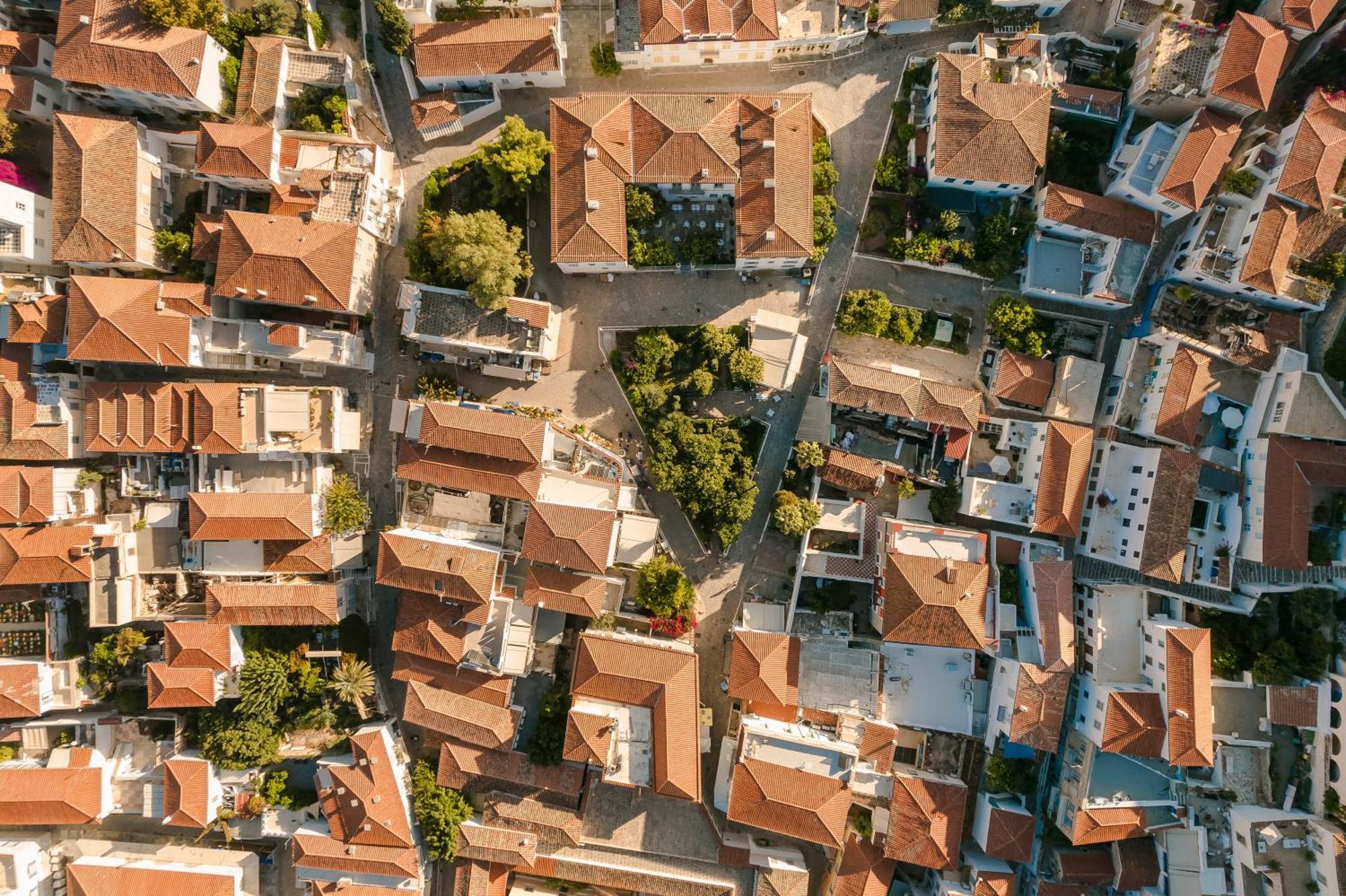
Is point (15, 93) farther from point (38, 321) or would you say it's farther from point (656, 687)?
point (656, 687)

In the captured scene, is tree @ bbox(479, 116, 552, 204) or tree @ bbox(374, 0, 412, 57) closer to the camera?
tree @ bbox(479, 116, 552, 204)

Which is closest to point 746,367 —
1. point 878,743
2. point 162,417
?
point 878,743

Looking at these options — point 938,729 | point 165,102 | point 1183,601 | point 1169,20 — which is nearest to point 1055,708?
point 938,729

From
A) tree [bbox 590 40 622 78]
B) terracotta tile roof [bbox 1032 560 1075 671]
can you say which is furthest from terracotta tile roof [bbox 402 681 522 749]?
tree [bbox 590 40 622 78]

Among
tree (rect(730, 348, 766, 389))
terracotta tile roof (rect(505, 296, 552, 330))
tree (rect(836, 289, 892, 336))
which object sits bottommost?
tree (rect(730, 348, 766, 389))

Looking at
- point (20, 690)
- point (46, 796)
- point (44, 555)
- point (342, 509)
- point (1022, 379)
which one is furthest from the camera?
point (46, 796)

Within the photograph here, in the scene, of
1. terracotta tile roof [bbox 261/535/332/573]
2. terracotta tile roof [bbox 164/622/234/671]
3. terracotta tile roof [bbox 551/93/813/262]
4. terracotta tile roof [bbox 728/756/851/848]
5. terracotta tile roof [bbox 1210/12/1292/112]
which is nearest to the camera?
terracotta tile roof [bbox 1210/12/1292/112]

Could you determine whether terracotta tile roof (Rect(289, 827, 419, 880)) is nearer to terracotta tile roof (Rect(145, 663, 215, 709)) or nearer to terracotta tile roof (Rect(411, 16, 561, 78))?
terracotta tile roof (Rect(145, 663, 215, 709))
